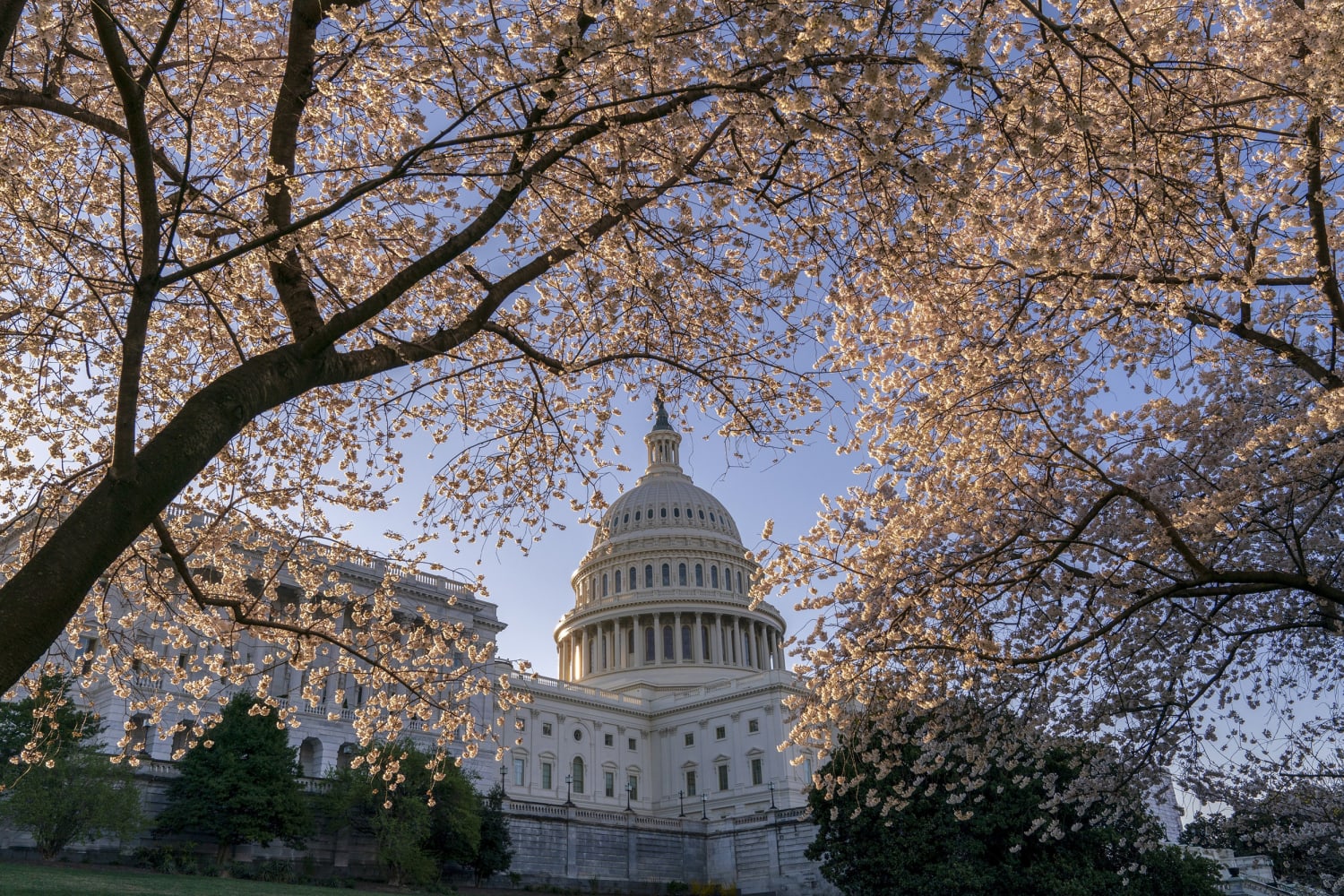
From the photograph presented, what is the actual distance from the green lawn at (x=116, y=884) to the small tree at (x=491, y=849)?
11319mm

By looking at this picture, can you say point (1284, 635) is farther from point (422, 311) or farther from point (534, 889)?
point (534, 889)

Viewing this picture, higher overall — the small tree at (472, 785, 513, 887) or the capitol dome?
the capitol dome

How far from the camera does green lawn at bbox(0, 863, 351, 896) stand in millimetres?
25594

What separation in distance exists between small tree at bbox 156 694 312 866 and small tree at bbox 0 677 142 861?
310 cm

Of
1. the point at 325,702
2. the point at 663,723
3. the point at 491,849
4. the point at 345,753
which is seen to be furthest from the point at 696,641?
the point at 491,849

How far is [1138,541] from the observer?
1445 centimetres

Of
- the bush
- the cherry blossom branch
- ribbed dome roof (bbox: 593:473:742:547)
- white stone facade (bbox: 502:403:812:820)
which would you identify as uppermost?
ribbed dome roof (bbox: 593:473:742:547)

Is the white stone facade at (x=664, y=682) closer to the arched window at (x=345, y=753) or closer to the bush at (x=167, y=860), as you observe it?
the arched window at (x=345, y=753)

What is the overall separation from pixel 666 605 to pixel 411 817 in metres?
55.6

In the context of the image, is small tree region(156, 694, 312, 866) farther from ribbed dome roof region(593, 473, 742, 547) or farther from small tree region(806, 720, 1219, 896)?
ribbed dome roof region(593, 473, 742, 547)

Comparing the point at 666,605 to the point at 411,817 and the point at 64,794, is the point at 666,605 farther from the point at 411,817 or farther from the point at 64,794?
the point at 64,794

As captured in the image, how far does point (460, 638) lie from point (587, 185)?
6334 mm

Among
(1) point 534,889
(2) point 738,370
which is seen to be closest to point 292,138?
(2) point 738,370

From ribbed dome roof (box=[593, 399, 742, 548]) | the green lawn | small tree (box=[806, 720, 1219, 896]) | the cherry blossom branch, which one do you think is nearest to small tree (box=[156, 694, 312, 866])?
the green lawn
